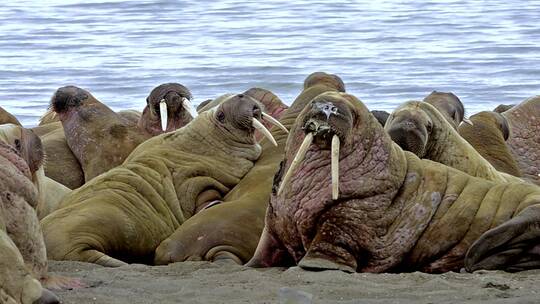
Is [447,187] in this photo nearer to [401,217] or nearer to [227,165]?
[401,217]

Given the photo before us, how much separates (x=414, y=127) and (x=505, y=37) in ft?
53.4

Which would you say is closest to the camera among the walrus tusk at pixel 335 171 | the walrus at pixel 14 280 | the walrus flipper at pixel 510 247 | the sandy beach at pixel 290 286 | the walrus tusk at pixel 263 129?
the walrus at pixel 14 280

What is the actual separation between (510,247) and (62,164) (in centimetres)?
401

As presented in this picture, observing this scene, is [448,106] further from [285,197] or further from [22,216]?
[22,216]

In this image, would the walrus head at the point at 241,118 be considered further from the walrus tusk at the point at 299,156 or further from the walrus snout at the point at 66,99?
the walrus tusk at the point at 299,156

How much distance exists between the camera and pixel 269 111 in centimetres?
1048

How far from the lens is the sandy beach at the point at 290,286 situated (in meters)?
6.07

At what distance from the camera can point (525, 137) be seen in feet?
36.7

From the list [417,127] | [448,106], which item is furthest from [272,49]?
[417,127]

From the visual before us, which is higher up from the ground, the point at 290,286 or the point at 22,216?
the point at 22,216

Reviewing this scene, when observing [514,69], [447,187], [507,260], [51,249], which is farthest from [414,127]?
[514,69]

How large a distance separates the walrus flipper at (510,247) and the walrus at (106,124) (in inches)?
136

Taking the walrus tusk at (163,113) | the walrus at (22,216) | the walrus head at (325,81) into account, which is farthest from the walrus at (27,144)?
the walrus head at (325,81)

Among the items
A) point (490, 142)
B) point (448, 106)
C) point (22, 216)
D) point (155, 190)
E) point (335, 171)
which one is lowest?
point (490, 142)
